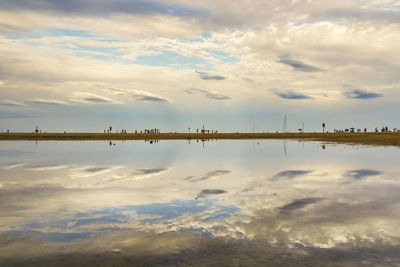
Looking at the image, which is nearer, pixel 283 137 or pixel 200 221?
pixel 200 221

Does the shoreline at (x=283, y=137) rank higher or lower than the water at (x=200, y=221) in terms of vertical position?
higher

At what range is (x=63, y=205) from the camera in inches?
559

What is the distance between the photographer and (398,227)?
1083 centimetres

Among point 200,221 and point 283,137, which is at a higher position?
point 283,137

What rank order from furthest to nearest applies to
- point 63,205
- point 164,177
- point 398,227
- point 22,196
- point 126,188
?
point 164,177
point 126,188
point 22,196
point 63,205
point 398,227

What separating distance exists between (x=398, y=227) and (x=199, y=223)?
682 centimetres

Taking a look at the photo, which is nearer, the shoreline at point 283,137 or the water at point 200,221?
the water at point 200,221

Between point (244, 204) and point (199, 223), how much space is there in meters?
3.65

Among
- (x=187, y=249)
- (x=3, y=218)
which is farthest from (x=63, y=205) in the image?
A: (x=187, y=249)

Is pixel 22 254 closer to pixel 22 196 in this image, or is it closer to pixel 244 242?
pixel 244 242

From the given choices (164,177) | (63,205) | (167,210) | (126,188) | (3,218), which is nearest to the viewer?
(3,218)

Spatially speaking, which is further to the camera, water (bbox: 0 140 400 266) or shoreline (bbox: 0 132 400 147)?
shoreline (bbox: 0 132 400 147)

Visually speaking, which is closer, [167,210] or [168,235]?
[168,235]

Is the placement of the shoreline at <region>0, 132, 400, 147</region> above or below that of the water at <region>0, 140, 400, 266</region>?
above
